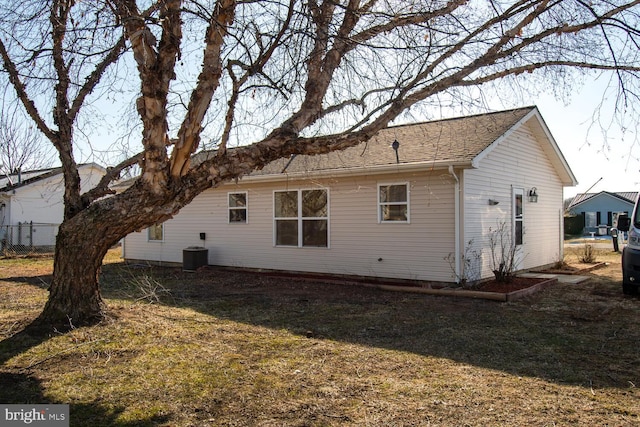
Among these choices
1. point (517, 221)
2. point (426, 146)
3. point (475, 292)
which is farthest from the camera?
point (517, 221)

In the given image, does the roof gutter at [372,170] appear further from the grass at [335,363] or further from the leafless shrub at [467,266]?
the grass at [335,363]

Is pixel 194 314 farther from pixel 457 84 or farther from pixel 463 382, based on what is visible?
pixel 457 84

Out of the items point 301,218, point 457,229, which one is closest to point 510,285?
point 457,229

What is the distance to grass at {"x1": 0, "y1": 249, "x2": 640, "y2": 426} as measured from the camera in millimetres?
3992

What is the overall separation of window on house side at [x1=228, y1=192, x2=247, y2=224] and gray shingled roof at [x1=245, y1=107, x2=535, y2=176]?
49.2 inches

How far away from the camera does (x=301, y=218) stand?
510 inches

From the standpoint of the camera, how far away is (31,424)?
3.75 m

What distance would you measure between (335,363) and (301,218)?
25.5ft

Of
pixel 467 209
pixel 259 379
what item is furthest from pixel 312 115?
pixel 467 209

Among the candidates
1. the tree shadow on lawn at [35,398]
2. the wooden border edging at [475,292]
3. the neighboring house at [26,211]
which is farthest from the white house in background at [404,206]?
the neighboring house at [26,211]

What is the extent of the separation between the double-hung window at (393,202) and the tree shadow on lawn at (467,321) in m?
1.79

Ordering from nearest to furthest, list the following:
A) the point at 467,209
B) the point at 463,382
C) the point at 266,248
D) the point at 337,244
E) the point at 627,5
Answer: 1. the point at 463,382
2. the point at 627,5
3. the point at 467,209
4. the point at 337,244
5. the point at 266,248

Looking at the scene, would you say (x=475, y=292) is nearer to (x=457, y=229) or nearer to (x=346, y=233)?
(x=457, y=229)

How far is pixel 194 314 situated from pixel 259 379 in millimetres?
3409
